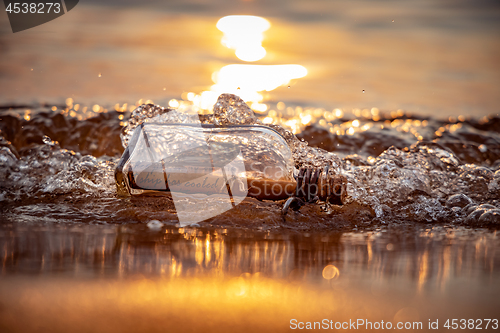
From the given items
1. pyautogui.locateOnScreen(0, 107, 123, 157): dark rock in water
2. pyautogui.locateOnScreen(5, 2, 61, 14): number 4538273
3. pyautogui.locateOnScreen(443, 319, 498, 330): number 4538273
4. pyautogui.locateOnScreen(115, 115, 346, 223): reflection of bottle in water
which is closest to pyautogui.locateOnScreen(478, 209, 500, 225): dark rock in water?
pyautogui.locateOnScreen(115, 115, 346, 223): reflection of bottle in water

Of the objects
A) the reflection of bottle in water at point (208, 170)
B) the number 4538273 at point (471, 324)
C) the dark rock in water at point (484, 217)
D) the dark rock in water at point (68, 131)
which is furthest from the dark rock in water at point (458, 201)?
the dark rock in water at point (68, 131)

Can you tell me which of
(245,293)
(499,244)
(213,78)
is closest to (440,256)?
(499,244)

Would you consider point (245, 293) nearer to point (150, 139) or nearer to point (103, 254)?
point (103, 254)

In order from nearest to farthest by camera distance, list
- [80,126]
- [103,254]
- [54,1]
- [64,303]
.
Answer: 1. [64,303]
2. [103,254]
3. [54,1]
4. [80,126]

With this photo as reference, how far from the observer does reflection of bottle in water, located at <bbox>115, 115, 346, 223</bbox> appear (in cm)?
83

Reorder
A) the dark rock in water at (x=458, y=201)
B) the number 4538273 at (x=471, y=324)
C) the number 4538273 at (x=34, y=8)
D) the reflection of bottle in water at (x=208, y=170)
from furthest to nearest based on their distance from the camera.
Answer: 1. the number 4538273 at (x=34, y=8)
2. the dark rock in water at (x=458, y=201)
3. the reflection of bottle in water at (x=208, y=170)
4. the number 4538273 at (x=471, y=324)

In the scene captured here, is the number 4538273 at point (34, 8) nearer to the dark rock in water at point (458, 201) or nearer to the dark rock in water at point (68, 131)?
the dark rock in water at point (68, 131)

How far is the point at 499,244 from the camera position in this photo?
708 mm

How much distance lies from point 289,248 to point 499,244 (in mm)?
439

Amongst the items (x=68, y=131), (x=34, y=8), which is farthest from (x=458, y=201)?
(x=34, y=8)

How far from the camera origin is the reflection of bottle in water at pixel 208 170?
83 centimetres

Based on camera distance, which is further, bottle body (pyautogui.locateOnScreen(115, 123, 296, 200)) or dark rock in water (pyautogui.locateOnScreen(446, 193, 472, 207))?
dark rock in water (pyautogui.locateOnScreen(446, 193, 472, 207))

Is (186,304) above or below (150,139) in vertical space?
below

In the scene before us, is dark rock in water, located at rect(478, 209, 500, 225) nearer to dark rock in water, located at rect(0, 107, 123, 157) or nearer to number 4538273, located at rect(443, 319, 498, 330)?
number 4538273, located at rect(443, 319, 498, 330)
